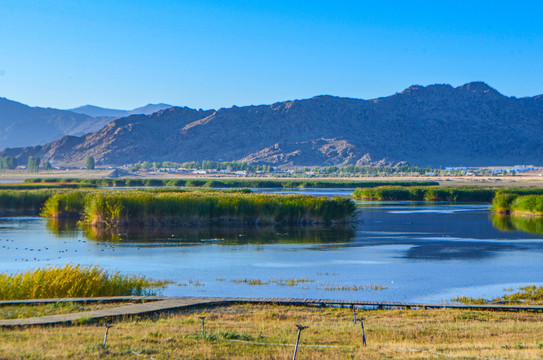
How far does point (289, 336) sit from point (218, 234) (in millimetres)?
24854

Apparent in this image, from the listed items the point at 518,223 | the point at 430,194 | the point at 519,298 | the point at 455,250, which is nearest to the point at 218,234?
the point at 455,250

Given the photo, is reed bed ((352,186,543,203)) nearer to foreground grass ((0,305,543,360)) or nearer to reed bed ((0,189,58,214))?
reed bed ((0,189,58,214))

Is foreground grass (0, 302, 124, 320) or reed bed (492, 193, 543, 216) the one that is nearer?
foreground grass (0, 302, 124, 320)

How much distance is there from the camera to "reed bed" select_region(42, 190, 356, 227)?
41.2 metres

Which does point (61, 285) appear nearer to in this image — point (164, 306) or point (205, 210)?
point (164, 306)

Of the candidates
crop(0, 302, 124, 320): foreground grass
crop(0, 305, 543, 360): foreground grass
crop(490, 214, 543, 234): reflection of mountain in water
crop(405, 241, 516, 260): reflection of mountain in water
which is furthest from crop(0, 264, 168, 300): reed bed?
crop(490, 214, 543, 234): reflection of mountain in water

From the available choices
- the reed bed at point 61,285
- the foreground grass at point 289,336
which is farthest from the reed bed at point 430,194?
the foreground grass at point 289,336

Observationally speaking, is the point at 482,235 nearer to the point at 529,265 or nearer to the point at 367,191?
the point at 529,265

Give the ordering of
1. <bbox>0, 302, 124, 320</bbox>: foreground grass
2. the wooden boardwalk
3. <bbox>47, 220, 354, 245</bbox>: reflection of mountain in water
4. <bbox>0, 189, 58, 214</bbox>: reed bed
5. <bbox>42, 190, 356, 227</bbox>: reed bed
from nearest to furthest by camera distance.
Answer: the wooden boardwalk < <bbox>0, 302, 124, 320</bbox>: foreground grass < <bbox>47, 220, 354, 245</bbox>: reflection of mountain in water < <bbox>42, 190, 356, 227</bbox>: reed bed < <bbox>0, 189, 58, 214</bbox>: reed bed

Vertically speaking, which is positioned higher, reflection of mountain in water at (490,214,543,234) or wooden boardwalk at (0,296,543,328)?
wooden boardwalk at (0,296,543,328)

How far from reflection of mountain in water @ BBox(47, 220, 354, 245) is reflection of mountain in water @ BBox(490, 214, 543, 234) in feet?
30.7

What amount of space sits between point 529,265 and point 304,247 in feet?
30.9

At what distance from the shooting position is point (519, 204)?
173 ft

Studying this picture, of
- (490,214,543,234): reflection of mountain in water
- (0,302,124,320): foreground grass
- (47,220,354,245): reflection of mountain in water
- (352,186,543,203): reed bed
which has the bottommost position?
(490,214,543,234): reflection of mountain in water
